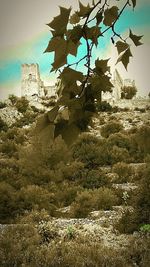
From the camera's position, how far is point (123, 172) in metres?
14.0

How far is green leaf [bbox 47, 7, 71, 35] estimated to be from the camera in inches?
53.8

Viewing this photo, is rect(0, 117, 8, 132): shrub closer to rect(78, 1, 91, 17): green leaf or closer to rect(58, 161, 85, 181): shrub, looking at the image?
rect(58, 161, 85, 181): shrub

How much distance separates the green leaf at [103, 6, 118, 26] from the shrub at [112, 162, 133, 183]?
38.2ft

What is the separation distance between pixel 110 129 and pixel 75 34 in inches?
833

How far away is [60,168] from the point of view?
48.1 ft

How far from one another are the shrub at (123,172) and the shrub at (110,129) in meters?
7.27

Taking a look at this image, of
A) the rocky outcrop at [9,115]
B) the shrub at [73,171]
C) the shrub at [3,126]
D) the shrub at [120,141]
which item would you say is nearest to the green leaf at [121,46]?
the shrub at [73,171]

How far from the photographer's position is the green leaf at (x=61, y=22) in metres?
1.37

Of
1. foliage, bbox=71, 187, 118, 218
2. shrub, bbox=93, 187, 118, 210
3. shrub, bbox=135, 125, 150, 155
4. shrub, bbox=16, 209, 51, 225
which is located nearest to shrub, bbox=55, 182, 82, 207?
foliage, bbox=71, 187, 118, 218

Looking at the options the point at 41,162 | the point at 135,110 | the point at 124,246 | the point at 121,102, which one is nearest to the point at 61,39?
the point at 124,246

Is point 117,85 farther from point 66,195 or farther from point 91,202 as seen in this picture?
point 91,202

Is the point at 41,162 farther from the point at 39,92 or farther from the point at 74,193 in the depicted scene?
the point at 39,92

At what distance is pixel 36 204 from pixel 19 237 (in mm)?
3063

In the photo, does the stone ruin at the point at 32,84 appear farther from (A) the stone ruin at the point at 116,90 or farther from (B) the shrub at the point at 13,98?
Result: (B) the shrub at the point at 13,98
